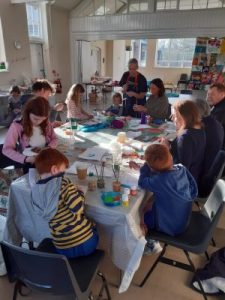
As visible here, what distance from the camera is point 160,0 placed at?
6766 millimetres

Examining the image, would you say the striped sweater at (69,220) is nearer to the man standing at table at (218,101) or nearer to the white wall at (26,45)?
the man standing at table at (218,101)

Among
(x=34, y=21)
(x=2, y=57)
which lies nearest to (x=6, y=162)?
(x=2, y=57)

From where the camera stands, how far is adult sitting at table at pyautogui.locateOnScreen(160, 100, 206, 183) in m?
1.83

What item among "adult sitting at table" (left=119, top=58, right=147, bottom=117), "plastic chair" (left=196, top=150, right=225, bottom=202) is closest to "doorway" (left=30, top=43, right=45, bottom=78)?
"adult sitting at table" (left=119, top=58, right=147, bottom=117)

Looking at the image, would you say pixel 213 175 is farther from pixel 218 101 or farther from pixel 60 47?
pixel 60 47

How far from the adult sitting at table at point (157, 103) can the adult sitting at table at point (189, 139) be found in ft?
4.34

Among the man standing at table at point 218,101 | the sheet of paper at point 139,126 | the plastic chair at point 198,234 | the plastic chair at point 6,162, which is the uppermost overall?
the man standing at table at point 218,101

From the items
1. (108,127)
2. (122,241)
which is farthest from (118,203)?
(108,127)

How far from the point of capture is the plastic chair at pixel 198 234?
4.72 feet

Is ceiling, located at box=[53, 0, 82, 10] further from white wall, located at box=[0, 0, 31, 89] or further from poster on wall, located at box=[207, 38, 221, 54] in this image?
poster on wall, located at box=[207, 38, 221, 54]

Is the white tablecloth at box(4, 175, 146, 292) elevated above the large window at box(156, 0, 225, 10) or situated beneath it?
situated beneath

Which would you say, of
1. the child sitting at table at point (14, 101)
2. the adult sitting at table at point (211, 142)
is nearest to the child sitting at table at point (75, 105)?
the adult sitting at table at point (211, 142)

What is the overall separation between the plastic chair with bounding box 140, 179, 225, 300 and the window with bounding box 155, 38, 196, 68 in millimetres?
10740

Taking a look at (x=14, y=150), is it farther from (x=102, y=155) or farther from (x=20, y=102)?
(x=20, y=102)
